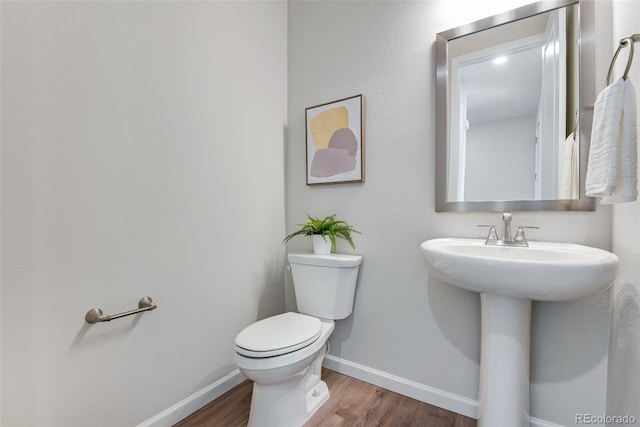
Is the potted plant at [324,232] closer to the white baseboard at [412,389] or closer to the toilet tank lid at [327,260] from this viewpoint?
the toilet tank lid at [327,260]

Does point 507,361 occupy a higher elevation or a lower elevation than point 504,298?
lower

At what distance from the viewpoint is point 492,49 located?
1.32 metres

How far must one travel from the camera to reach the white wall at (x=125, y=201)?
2.93 feet

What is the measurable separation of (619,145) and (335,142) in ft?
4.02

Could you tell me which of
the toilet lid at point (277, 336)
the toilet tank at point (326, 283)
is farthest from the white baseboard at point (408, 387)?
the toilet lid at point (277, 336)

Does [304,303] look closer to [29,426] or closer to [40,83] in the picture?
[29,426]

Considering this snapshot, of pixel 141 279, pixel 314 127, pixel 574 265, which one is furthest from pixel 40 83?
pixel 574 265

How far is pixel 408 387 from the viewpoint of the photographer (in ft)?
4.86

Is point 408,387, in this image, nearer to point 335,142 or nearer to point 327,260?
point 327,260

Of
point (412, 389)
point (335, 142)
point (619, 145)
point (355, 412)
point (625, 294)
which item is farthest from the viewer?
point (335, 142)

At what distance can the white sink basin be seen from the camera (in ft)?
2.71

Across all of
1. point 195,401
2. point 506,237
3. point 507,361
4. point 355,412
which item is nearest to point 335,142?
point 506,237

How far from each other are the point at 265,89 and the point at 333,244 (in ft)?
3.52

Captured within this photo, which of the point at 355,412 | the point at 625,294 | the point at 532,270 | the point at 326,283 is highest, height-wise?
the point at 532,270
